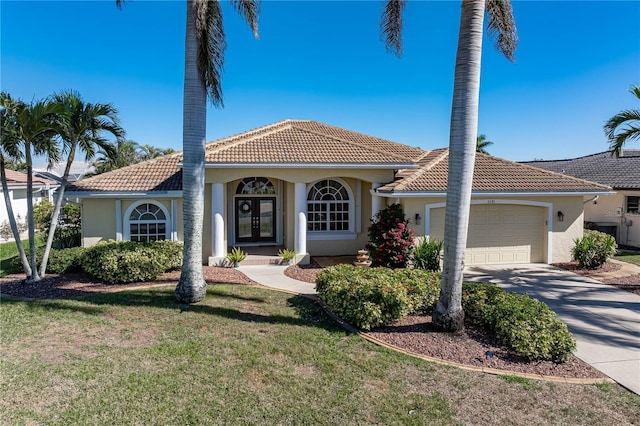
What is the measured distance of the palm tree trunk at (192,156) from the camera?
30.3ft

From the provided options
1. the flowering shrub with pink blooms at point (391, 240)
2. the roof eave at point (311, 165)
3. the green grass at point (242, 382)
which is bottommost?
the green grass at point (242, 382)

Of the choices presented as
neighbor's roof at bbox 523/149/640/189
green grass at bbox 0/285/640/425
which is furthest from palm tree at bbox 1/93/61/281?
neighbor's roof at bbox 523/149/640/189

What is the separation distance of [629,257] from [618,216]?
16.1 ft

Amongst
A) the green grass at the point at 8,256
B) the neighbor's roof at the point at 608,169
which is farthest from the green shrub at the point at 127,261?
the neighbor's roof at the point at 608,169

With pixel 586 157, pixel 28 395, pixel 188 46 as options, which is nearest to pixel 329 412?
pixel 28 395

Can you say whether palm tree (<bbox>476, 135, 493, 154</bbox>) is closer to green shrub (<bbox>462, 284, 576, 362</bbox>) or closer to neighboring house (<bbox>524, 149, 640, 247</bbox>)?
neighboring house (<bbox>524, 149, 640, 247</bbox>)

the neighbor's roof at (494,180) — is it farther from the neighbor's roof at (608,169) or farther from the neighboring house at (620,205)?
the neighbor's roof at (608,169)

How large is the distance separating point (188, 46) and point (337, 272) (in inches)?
262

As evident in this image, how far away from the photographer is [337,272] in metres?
10.0

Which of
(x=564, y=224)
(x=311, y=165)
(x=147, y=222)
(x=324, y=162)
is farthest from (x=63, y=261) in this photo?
(x=564, y=224)

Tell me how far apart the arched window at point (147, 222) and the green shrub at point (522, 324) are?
11577 millimetres

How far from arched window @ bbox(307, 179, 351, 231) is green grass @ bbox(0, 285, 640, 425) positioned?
864cm

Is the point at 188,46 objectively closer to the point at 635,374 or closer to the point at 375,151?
the point at 375,151

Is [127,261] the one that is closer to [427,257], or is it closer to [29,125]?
[29,125]
